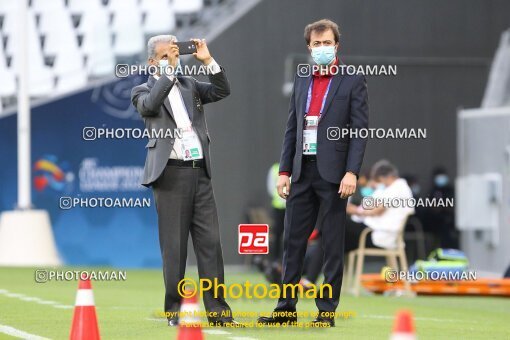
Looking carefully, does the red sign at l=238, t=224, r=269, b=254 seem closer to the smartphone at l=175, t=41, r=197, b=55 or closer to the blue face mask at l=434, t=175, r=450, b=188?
the smartphone at l=175, t=41, r=197, b=55

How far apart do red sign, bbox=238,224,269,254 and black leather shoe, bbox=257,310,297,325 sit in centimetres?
42

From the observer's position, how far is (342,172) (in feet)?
28.9

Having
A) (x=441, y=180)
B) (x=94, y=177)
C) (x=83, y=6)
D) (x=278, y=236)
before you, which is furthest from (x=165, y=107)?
(x=441, y=180)

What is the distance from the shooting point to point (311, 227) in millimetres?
9008

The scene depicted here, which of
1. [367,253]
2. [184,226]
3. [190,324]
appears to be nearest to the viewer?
[190,324]

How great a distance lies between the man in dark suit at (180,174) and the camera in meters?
8.80

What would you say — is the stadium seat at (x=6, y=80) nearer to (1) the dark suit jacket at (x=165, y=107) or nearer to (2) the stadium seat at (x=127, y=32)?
(2) the stadium seat at (x=127, y=32)

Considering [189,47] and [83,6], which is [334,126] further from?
[83,6]

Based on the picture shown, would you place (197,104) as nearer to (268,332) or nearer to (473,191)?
(268,332)

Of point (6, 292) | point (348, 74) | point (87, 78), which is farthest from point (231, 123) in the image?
point (348, 74)

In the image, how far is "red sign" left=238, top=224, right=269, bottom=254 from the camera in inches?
349

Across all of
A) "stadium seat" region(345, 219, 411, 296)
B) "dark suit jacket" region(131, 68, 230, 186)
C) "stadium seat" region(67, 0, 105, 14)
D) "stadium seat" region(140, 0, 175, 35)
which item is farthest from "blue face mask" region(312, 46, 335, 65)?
"stadium seat" region(67, 0, 105, 14)

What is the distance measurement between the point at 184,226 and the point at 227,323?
27.1 inches

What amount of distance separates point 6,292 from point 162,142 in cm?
497
